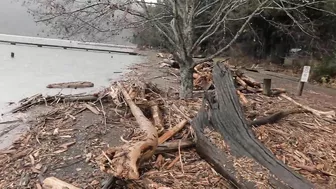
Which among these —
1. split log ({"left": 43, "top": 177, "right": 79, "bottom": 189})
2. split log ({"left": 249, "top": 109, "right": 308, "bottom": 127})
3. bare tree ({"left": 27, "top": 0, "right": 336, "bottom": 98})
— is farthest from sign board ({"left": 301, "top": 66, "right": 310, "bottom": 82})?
split log ({"left": 43, "top": 177, "right": 79, "bottom": 189})

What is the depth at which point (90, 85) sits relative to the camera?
575 inches

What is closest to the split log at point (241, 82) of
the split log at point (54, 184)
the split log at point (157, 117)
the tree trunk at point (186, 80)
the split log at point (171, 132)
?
the tree trunk at point (186, 80)

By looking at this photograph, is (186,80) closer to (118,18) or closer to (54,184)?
(118,18)

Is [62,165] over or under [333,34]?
under

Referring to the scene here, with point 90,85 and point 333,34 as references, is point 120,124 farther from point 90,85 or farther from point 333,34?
point 333,34

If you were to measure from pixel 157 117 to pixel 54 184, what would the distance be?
2.34 metres

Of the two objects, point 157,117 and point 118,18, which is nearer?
point 157,117

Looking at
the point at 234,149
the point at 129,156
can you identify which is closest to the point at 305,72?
the point at 234,149

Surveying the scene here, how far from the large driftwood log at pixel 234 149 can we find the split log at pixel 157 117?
0.67 m

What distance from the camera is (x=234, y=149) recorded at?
14.2ft

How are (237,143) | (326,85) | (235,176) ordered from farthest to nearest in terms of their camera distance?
(326,85) → (237,143) → (235,176)

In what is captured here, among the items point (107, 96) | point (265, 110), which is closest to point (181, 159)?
point (265, 110)

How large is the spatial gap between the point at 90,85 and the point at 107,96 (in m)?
6.85

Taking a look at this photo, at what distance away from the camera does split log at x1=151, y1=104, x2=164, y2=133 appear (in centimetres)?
534
